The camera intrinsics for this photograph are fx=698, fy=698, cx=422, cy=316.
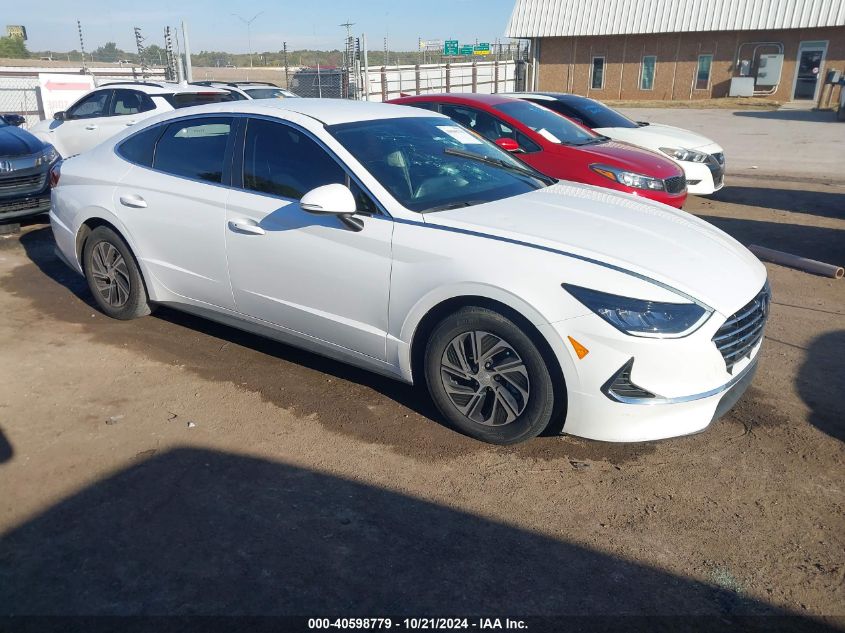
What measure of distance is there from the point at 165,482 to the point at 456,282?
1743mm

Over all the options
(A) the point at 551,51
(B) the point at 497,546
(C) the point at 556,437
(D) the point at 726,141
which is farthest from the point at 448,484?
(A) the point at 551,51

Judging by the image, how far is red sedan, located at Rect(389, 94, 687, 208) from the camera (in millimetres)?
7855

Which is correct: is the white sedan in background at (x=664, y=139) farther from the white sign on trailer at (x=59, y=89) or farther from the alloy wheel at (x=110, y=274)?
the white sign on trailer at (x=59, y=89)

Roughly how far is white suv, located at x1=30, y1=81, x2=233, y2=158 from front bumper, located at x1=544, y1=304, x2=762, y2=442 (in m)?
9.40

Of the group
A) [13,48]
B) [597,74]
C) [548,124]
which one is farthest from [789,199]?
[13,48]

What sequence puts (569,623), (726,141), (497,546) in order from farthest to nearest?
(726,141), (497,546), (569,623)

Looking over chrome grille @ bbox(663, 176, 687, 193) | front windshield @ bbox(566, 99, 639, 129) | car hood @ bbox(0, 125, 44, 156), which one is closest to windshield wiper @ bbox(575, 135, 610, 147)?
chrome grille @ bbox(663, 176, 687, 193)

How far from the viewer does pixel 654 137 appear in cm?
1018

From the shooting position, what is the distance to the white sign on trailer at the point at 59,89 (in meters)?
15.5

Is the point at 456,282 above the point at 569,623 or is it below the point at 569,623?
above

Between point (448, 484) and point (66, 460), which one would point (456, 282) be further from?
point (66, 460)

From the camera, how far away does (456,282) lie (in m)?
3.53

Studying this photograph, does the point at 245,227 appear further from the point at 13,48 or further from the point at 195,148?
the point at 13,48

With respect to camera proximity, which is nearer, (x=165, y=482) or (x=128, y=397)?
(x=165, y=482)
